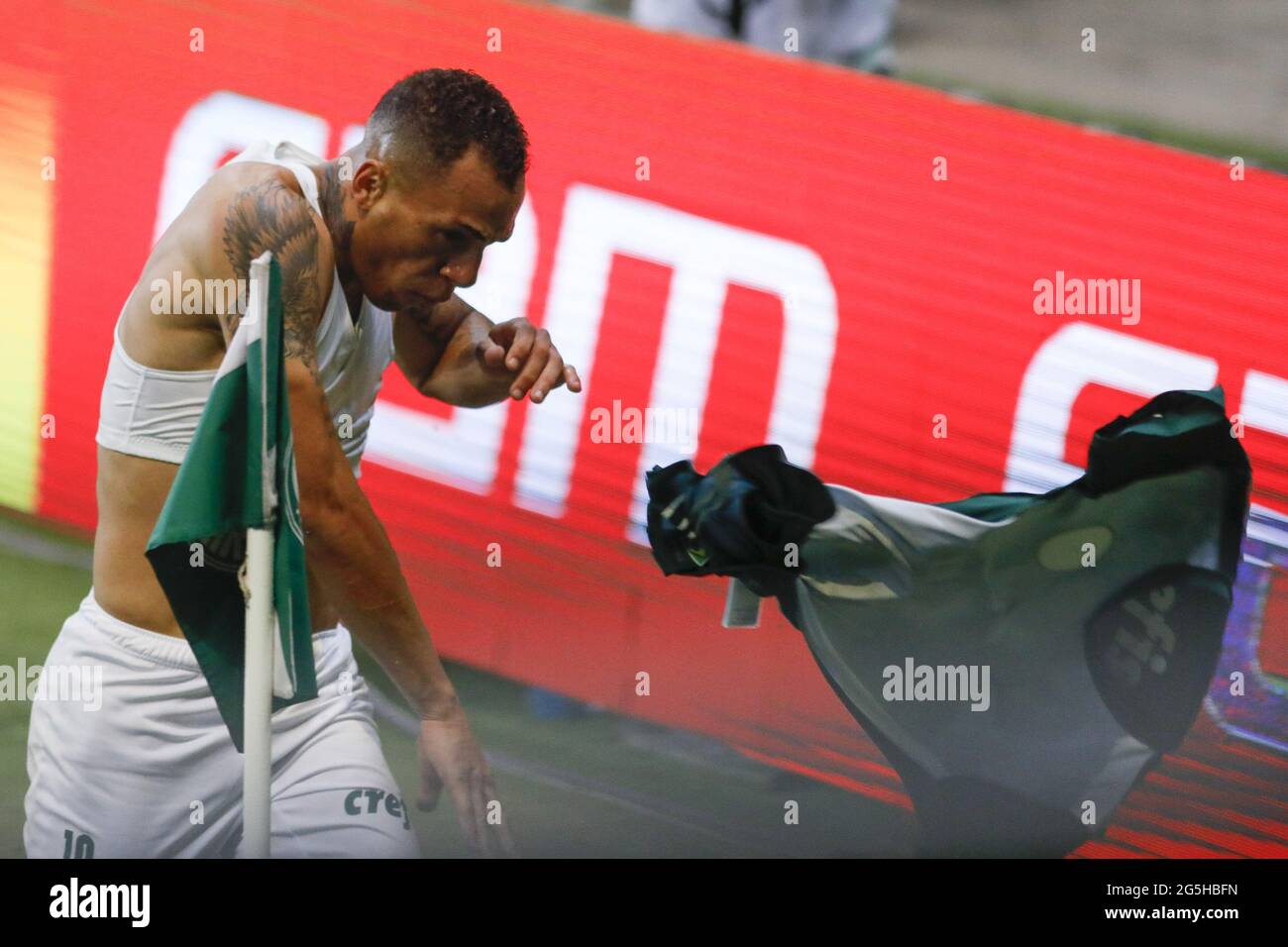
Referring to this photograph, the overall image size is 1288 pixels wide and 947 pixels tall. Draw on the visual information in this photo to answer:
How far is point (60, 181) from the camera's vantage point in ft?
A: 10.8

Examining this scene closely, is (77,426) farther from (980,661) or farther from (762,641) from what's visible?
(980,661)

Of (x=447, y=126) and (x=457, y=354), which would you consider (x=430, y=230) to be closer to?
(x=447, y=126)

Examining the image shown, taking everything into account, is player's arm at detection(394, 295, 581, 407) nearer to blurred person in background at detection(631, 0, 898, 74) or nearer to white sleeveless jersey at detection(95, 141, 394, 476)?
white sleeveless jersey at detection(95, 141, 394, 476)

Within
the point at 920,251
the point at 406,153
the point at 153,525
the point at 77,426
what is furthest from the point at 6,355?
the point at 920,251

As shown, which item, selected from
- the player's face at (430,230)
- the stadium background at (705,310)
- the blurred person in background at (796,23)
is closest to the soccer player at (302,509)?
the player's face at (430,230)

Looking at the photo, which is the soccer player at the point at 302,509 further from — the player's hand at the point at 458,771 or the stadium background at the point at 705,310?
the stadium background at the point at 705,310

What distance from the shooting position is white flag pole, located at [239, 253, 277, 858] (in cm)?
233

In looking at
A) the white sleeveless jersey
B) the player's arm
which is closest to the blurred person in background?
the player's arm

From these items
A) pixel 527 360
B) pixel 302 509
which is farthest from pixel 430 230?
pixel 302 509

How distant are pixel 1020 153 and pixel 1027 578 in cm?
89

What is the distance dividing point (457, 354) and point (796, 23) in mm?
1988
